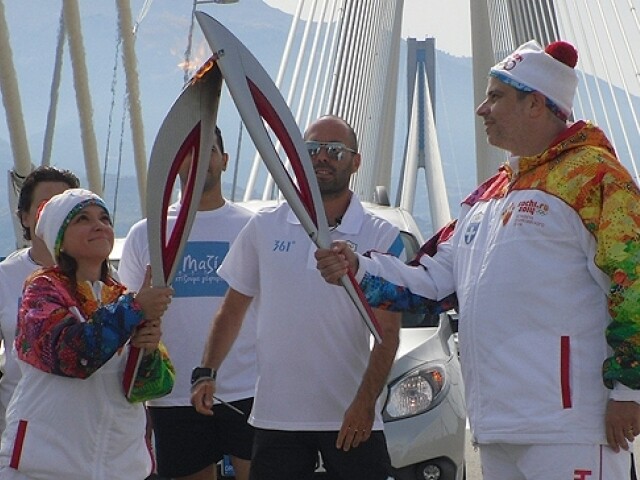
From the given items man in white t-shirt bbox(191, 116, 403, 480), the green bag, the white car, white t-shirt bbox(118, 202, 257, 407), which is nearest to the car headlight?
the white car

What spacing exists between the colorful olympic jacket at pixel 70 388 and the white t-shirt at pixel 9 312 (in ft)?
3.31

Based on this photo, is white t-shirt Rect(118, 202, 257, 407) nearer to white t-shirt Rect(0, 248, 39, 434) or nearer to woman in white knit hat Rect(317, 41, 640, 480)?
white t-shirt Rect(0, 248, 39, 434)

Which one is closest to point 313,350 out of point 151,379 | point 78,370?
point 151,379

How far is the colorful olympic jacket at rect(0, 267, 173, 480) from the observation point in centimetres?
417

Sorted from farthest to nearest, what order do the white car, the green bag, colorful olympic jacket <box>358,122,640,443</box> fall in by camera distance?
the white car < the green bag < colorful olympic jacket <box>358,122,640,443</box>

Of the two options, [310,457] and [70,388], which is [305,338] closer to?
[310,457]

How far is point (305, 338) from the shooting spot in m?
5.03

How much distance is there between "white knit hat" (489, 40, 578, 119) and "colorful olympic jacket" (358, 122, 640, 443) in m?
0.14

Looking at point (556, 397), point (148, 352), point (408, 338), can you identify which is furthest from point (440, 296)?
point (408, 338)

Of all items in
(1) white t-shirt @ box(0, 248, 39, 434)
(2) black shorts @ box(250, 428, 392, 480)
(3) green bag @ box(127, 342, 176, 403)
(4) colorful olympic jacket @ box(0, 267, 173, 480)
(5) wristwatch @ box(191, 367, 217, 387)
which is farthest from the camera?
(1) white t-shirt @ box(0, 248, 39, 434)

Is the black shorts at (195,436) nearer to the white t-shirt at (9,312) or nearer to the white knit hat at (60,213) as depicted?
the white t-shirt at (9,312)

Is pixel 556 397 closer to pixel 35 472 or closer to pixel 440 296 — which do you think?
pixel 440 296

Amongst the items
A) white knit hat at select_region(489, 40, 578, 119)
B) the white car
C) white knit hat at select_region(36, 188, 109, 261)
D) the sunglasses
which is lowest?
the white car

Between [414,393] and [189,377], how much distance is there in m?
0.97
